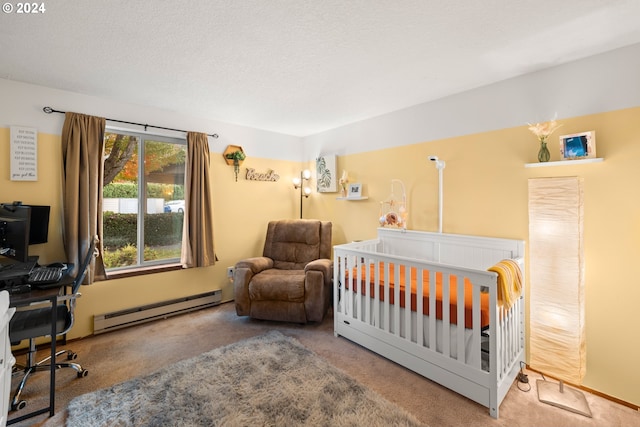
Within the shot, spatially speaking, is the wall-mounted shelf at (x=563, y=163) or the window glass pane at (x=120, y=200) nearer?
the wall-mounted shelf at (x=563, y=163)

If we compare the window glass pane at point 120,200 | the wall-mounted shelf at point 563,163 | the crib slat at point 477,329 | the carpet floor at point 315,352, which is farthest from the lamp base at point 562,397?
the window glass pane at point 120,200

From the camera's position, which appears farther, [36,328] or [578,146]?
[578,146]

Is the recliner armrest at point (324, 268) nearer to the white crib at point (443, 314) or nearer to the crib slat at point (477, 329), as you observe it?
the white crib at point (443, 314)

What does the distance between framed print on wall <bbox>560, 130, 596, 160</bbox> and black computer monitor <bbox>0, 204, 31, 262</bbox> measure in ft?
12.6

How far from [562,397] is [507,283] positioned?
3.03ft

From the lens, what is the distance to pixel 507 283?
177 cm

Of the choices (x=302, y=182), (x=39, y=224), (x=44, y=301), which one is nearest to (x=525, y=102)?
(x=302, y=182)

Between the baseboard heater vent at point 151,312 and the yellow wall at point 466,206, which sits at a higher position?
the yellow wall at point 466,206

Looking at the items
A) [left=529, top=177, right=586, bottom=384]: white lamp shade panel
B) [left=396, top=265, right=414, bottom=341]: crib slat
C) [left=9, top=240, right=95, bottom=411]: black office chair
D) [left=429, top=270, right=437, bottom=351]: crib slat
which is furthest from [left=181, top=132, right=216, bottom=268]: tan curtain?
[left=529, top=177, right=586, bottom=384]: white lamp shade panel

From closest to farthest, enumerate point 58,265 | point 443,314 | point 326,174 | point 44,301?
point 44,301
point 443,314
point 58,265
point 326,174

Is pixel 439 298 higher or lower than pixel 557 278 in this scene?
lower

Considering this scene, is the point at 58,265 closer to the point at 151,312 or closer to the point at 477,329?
the point at 151,312

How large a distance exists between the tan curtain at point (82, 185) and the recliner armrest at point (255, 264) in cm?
137

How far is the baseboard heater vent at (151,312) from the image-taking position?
2.80 meters
